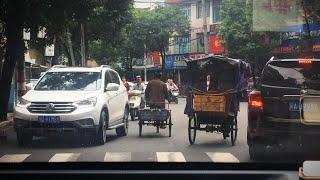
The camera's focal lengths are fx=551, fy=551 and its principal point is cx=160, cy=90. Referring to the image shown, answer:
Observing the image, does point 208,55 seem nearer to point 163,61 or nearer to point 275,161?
point 163,61

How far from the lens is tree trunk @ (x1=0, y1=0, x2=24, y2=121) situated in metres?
2.91

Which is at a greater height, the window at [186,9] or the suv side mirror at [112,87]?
the window at [186,9]

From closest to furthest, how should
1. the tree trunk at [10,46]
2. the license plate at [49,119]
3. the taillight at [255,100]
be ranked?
the tree trunk at [10,46] < the license plate at [49,119] < the taillight at [255,100]

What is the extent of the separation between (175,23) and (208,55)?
1.60ft

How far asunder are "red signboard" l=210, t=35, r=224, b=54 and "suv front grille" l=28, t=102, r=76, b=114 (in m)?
1.20

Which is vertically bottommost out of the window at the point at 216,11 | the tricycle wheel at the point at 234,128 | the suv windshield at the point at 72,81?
the tricycle wheel at the point at 234,128

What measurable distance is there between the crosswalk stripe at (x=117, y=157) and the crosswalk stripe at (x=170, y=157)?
17cm

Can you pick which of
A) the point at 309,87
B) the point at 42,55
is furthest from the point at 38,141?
the point at 309,87

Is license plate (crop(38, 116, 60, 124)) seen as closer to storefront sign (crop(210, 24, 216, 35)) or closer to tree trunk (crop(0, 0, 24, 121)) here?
tree trunk (crop(0, 0, 24, 121))

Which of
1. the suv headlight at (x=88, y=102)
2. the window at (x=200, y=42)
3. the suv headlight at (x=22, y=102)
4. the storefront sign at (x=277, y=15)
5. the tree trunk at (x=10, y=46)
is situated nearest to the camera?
the storefront sign at (x=277, y=15)

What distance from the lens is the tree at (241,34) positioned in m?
2.91

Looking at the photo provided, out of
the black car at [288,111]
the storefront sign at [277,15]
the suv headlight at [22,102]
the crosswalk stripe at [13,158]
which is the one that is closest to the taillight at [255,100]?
the black car at [288,111]

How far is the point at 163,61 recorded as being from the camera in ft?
11.7

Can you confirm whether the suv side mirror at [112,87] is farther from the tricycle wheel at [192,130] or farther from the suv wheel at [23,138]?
the suv wheel at [23,138]
